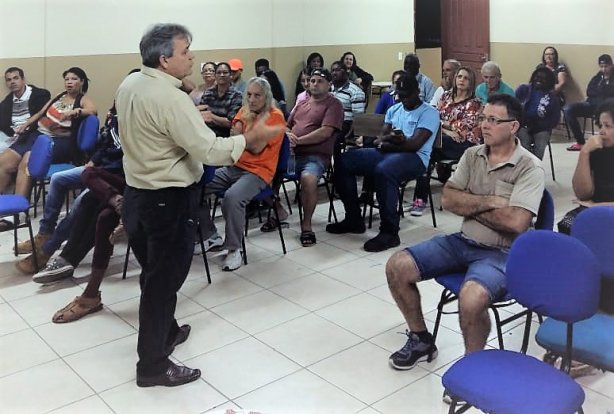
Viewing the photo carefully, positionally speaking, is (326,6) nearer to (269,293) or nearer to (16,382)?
(269,293)

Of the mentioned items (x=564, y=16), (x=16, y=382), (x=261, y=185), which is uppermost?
(x=564, y=16)

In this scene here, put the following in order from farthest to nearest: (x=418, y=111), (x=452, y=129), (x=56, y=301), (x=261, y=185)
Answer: (x=452, y=129) < (x=418, y=111) < (x=261, y=185) < (x=56, y=301)

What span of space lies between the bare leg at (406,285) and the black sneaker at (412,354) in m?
0.06

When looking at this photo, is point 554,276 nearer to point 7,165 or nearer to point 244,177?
point 244,177

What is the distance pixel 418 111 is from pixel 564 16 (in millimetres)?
4785

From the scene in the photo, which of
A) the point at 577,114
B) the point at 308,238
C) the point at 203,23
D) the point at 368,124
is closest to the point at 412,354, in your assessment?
the point at 308,238

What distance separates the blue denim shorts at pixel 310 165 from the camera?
4.55m

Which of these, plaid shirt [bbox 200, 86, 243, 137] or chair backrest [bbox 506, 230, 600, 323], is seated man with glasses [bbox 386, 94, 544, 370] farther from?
plaid shirt [bbox 200, 86, 243, 137]

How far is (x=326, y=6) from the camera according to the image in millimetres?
8367

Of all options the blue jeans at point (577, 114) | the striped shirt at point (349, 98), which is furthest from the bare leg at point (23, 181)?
the blue jeans at point (577, 114)

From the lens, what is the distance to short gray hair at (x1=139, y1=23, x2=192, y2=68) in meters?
2.52

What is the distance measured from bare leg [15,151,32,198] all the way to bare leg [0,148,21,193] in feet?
0.62

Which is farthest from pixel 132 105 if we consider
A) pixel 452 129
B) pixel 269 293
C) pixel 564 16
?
pixel 564 16

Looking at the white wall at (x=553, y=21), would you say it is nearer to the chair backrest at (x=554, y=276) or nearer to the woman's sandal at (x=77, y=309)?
the chair backrest at (x=554, y=276)
